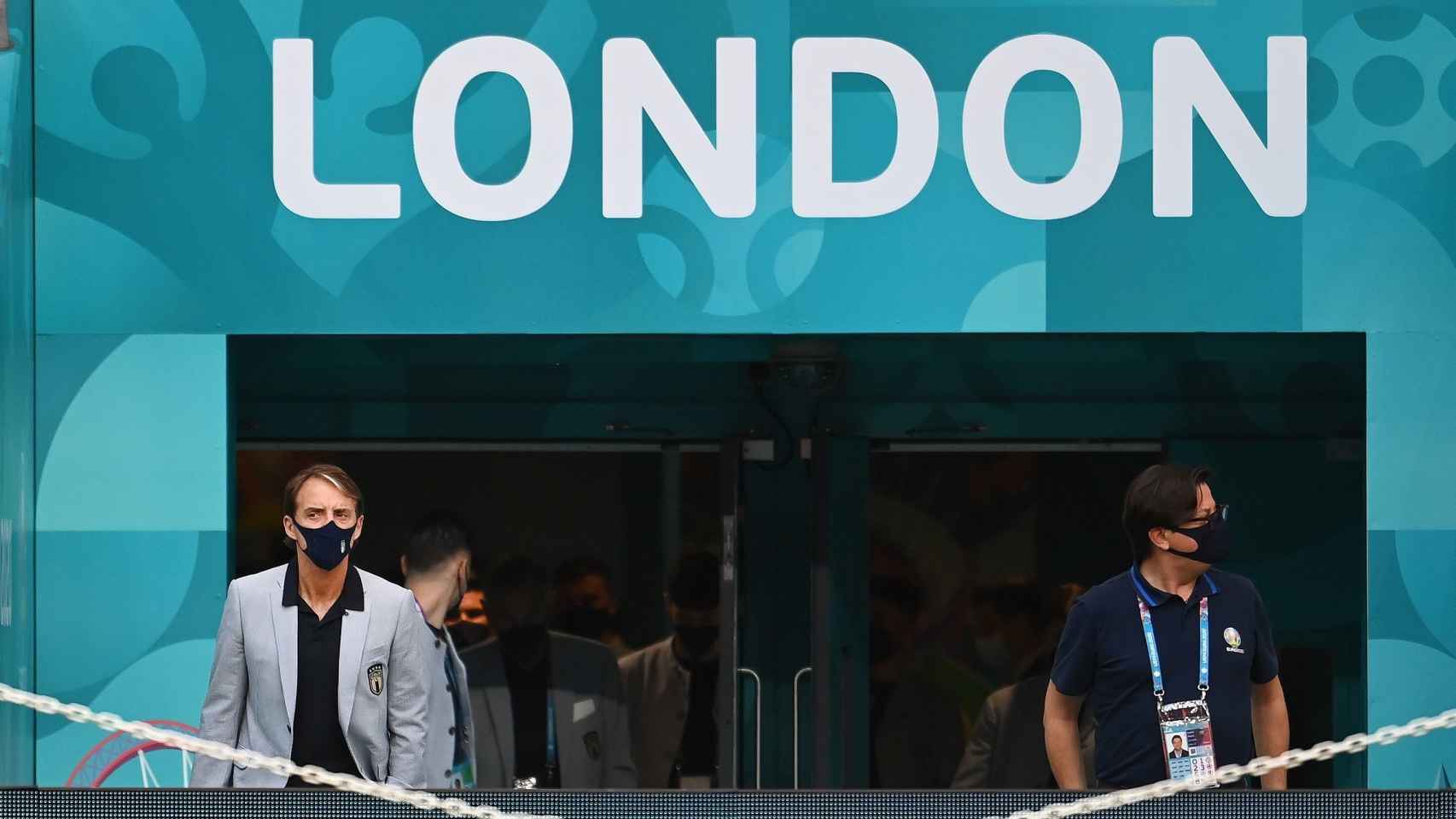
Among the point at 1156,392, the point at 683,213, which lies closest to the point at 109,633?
the point at 683,213

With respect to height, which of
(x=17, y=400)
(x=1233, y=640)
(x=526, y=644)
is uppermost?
(x=17, y=400)

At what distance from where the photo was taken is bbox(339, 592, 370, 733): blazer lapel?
456 centimetres

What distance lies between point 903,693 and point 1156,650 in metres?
3.08

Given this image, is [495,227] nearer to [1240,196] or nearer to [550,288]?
[550,288]

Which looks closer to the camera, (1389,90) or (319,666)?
(319,666)

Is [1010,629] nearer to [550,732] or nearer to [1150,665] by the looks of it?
[550,732]

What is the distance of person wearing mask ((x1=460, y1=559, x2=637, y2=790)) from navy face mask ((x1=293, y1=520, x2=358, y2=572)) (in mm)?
2732

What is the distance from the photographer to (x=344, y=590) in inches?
186

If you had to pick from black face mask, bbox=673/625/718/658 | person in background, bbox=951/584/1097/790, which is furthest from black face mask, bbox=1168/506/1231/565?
black face mask, bbox=673/625/718/658

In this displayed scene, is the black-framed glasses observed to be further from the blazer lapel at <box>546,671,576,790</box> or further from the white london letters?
the blazer lapel at <box>546,671,576,790</box>

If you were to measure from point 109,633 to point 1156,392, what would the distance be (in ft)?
13.5

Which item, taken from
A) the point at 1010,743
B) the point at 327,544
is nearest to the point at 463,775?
the point at 327,544

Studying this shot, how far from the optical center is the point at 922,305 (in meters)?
6.21

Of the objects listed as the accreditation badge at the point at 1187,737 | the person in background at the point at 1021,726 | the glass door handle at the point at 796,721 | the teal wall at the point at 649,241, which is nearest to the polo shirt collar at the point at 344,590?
the teal wall at the point at 649,241
